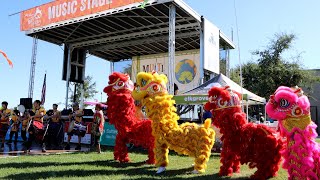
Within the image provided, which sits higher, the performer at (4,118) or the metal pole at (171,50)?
the metal pole at (171,50)

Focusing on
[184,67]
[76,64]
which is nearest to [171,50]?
[184,67]

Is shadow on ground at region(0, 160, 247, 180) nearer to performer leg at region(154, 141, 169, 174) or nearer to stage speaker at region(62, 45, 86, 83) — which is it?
performer leg at region(154, 141, 169, 174)

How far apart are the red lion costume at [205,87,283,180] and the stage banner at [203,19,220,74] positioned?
9642mm

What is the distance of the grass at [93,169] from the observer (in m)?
5.93

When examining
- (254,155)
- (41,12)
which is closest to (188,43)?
(41,12)

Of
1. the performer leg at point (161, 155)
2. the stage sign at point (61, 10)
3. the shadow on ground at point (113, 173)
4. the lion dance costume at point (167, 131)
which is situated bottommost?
the shadow on ground at point (113, 173)

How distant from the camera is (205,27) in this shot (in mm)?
16094

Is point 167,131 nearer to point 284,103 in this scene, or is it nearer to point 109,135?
point 284,103

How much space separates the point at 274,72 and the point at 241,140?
23.5 m

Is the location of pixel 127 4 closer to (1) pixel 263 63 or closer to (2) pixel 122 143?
(2) pixel 122 143

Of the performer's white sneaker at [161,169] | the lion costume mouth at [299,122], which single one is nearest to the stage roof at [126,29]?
the performer's white sneaker at [161,169]

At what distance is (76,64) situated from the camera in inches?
856

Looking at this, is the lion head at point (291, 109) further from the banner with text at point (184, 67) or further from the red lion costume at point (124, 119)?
the banner with text at point (184, 67)

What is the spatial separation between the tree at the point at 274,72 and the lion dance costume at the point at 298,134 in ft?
76.4
